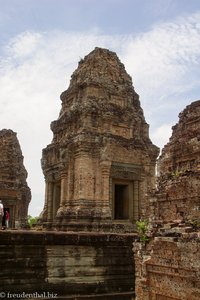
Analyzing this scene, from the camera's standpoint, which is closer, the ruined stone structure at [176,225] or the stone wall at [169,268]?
the stone wall at [169,268]

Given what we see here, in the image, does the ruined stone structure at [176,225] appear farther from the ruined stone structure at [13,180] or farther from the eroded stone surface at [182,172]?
the ruined stone structure at [13,180]

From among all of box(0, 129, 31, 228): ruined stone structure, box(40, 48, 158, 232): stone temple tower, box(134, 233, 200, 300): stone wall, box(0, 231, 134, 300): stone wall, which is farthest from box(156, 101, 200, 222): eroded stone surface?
box(0, 129, 31, 228): ruined stone structure

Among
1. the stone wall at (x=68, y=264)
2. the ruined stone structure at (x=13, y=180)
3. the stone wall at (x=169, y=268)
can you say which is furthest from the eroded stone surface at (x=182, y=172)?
the ruined stone structure at (x=13, y=180)

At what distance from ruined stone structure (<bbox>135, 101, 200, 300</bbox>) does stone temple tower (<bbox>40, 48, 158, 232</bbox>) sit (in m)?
6.86

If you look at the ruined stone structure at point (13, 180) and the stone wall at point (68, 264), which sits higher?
the ruined stone structure at point (13, 180)

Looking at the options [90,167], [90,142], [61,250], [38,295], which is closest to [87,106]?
[90,142]

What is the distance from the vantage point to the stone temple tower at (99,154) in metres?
15.2

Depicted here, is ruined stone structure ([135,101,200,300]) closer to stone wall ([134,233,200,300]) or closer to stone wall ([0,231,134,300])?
stone wall ([134,233,200,300])

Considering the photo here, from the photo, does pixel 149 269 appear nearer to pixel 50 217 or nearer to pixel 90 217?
pixel 90 217

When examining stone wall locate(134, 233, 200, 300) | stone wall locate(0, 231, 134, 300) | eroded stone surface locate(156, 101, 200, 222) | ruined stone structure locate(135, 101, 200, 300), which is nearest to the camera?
stone wall locate(134, 233, 200, 300)

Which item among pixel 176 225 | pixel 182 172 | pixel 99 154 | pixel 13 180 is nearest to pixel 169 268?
pixel 176 225

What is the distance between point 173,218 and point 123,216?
9.42m

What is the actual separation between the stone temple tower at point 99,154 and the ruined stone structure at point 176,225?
6.86 meters

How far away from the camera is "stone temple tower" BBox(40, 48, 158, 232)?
15.2m
